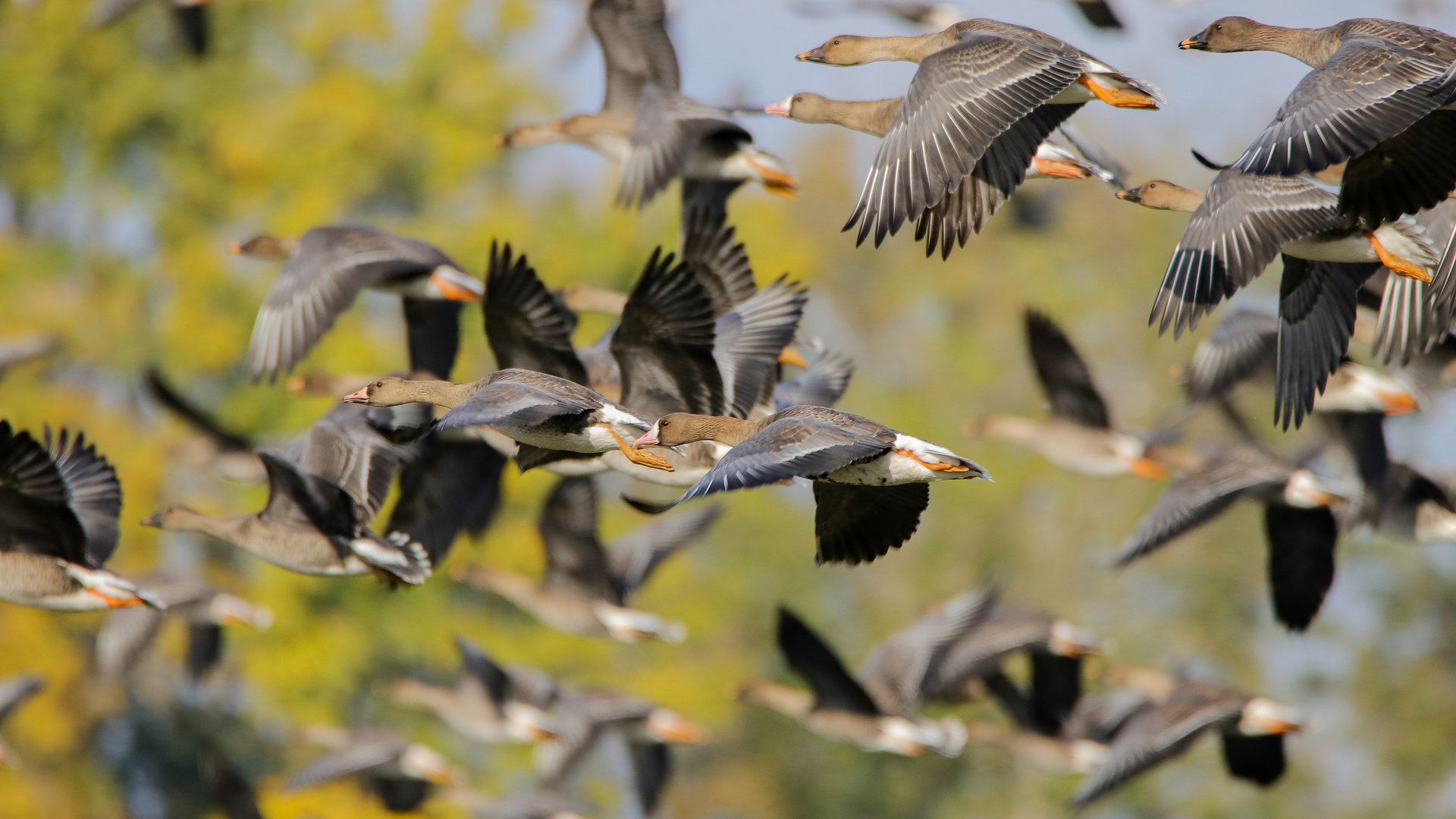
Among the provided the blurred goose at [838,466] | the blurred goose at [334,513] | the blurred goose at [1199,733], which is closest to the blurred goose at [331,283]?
the blurred goose at [334,513]

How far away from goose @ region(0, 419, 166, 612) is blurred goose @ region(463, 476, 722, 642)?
4206 millimetres

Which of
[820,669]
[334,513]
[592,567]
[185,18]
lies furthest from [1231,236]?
[185,18]

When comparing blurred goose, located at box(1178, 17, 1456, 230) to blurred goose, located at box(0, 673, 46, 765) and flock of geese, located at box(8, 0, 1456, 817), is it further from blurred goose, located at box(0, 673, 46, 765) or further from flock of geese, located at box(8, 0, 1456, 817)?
blurred goose, located at box(0, 673, 46, 765)

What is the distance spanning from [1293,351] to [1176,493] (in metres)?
3.12

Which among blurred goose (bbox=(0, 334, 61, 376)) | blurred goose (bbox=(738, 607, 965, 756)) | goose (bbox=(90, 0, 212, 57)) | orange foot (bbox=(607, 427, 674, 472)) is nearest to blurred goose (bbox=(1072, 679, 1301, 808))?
blurred goose (bbox=(738, 607, 965, 756))

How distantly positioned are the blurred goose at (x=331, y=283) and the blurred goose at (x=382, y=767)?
5046 millimetres

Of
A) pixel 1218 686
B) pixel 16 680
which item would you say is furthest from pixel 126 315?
pixel 1218 686

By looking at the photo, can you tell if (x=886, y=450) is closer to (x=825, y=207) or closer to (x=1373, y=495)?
(x=1373, y=495)

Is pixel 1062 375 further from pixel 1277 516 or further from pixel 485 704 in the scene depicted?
pixel 485 704

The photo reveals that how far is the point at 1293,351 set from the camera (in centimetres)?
902

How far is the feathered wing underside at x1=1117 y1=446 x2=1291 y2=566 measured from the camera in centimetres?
1167

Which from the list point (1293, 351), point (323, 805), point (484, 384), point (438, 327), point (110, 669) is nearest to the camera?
point (484, 384)

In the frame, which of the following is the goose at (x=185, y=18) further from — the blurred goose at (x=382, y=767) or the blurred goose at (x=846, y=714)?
the blurred goose at (x=846, y=714)

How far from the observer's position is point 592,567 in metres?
14.8
